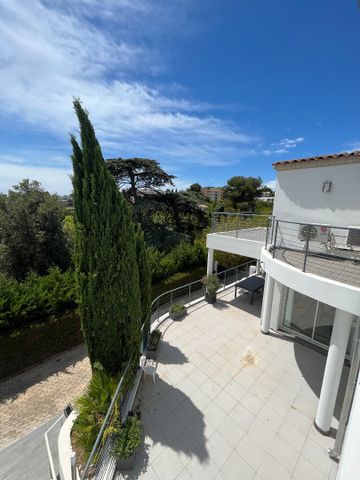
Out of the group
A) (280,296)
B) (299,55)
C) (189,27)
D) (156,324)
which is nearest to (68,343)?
(156,324)

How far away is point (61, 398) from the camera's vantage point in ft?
24.4

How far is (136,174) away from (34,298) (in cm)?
1240

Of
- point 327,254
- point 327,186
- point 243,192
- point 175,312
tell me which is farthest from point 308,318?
point 243,192

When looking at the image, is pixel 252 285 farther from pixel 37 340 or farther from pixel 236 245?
pixel 37 340

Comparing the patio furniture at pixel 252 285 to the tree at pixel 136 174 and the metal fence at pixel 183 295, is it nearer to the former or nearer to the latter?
the metal fence at pixel 183 295

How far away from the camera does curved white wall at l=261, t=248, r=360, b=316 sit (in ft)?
13.3

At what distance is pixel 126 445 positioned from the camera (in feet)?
14.0

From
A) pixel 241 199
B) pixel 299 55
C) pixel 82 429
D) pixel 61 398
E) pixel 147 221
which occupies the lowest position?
pixel 61 398

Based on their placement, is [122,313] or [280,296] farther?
[280,296]

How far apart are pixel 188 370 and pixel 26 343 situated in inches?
255

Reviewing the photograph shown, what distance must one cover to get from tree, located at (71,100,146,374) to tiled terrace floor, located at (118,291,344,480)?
74.4 inches

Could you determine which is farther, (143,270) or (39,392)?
(39,392)

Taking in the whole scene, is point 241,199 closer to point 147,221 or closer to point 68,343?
point 147,221

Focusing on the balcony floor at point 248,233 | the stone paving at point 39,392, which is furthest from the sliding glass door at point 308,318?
the stone paving at point 39,392
